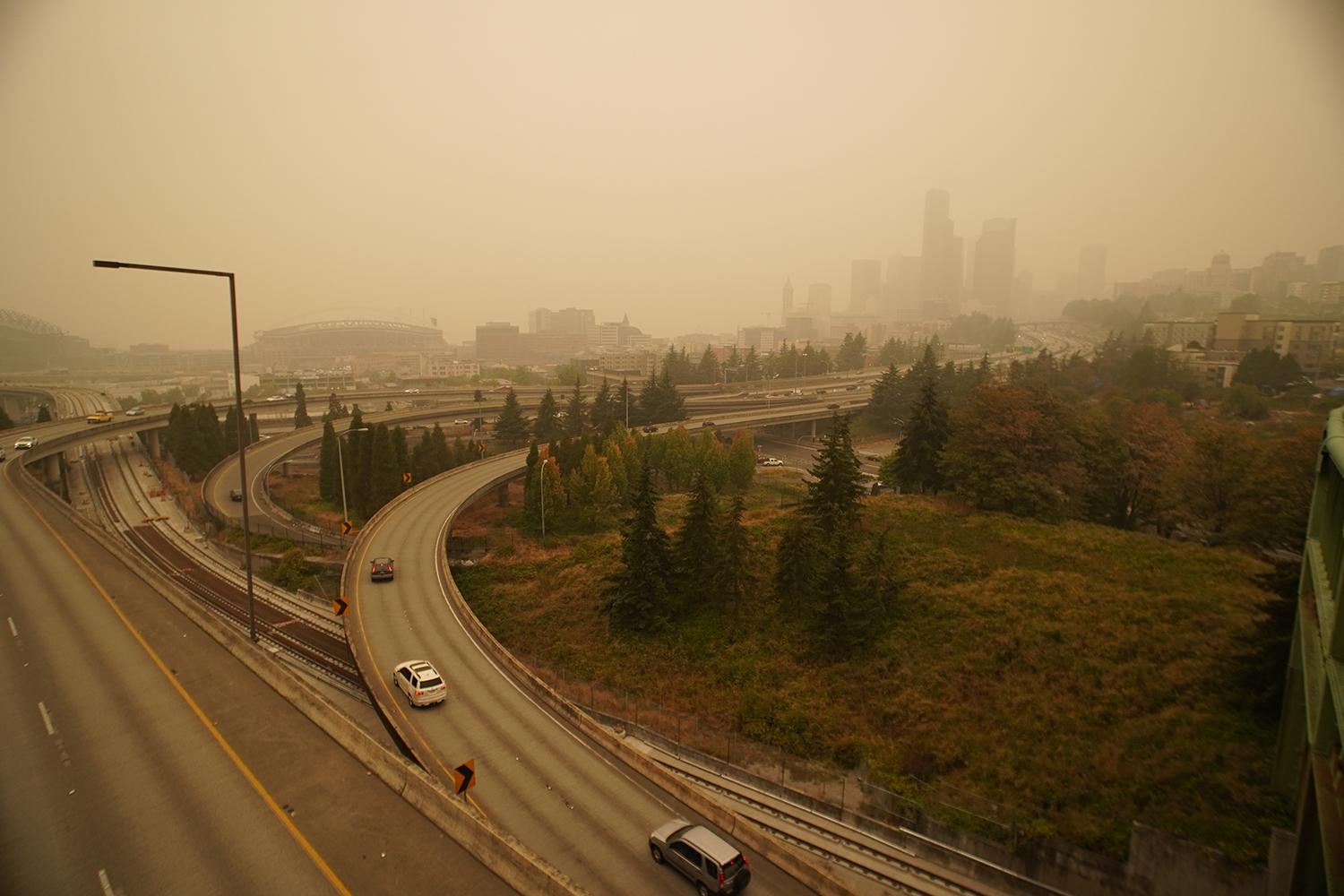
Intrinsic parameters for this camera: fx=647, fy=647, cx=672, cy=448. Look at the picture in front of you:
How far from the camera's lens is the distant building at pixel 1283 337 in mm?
55125

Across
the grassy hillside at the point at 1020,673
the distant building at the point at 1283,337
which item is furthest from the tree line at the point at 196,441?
the distant building at the point at 1283,337

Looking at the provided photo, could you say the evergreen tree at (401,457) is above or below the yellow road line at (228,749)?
above

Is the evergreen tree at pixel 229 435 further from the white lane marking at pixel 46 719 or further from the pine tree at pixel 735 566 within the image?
the pine tree at pixel 735 566

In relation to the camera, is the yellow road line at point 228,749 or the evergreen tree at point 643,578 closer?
the yellow road line at point 228,749

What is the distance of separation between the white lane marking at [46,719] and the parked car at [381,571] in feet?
43.2

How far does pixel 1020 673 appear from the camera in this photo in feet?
62.8

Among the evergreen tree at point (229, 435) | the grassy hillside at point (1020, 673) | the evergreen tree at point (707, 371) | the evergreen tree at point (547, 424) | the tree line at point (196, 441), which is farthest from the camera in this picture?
the evergreen tree at point (707, 371)

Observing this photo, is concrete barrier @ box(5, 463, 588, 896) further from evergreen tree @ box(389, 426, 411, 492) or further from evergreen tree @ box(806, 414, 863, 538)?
evergreen tree @ box(389, 426, 411, 492)

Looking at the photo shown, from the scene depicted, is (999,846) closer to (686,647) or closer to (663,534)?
(686,647)

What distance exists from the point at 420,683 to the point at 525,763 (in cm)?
470

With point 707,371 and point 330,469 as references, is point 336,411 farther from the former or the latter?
point 707,371

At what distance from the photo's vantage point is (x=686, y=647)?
23781 mm

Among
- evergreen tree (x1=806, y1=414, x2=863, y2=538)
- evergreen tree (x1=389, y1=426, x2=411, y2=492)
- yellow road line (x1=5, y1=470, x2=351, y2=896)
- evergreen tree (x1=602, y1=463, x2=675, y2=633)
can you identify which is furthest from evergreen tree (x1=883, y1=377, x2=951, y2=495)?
yellow road line (x1=5, y1=470, x2=351, y2=896)

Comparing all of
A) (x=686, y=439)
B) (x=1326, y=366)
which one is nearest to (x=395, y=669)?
(x=686, y=439)
